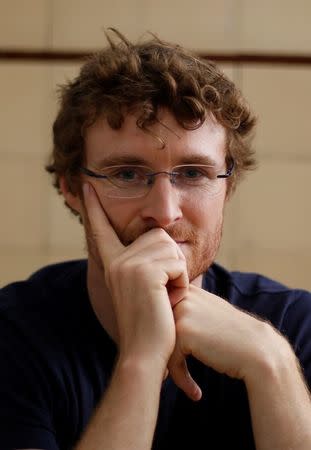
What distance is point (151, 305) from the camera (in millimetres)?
1165

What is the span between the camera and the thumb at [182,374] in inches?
47.4

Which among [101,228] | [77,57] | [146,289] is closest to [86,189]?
[101,228]

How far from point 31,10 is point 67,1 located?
0.12 meters

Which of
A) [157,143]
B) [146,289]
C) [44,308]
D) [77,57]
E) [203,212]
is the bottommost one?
[44,308]

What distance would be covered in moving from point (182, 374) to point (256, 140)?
113 cm

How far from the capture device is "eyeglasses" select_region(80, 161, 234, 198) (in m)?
1.32

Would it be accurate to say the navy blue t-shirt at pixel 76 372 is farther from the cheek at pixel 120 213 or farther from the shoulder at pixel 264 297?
the cheek at pixel 120 213

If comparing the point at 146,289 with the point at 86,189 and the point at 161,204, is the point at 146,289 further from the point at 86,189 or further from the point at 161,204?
the point at 86,189

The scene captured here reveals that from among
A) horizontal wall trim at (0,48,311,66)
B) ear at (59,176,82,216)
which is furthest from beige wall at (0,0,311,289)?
ear at (59,176,82,216)

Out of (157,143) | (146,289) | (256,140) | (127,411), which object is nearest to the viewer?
(127,411)

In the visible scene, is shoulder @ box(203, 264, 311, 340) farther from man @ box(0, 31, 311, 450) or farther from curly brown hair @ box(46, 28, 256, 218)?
curly brown hair @ box(46, 28, 256, 218)

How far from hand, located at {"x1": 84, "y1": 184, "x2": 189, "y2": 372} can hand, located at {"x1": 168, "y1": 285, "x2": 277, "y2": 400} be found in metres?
0.04

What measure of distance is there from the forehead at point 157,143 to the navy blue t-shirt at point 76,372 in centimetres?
32

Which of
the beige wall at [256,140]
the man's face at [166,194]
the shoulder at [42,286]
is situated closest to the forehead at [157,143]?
the man's face at [166,194]
